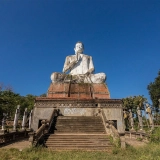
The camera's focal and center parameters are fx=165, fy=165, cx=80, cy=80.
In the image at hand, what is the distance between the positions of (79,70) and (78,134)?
354 inches

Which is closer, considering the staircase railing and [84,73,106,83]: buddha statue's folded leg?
the staircase railing

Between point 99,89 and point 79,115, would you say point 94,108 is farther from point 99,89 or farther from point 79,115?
point 99,89

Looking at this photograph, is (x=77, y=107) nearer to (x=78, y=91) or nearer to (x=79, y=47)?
(x=78, y=91)

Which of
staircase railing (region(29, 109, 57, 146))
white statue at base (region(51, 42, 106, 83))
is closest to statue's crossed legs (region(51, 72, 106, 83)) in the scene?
white statue at base (region(51, 42, 106, 83))

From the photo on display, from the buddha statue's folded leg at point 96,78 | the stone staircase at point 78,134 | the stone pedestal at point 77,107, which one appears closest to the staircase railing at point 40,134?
the stone staircase at point 78,134

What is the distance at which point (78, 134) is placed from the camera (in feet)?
32.2

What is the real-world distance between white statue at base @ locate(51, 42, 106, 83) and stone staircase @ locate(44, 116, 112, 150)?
4603 mm

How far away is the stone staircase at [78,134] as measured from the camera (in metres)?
8.62

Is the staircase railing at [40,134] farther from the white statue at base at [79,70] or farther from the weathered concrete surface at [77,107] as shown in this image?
the white statue at base at [79,70]

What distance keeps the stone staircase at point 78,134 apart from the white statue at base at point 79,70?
4603 millimetres

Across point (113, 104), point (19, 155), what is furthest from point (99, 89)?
point (19, 155)

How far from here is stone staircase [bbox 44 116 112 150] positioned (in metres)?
8.62

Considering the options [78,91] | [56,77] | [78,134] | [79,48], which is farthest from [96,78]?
[78,134]

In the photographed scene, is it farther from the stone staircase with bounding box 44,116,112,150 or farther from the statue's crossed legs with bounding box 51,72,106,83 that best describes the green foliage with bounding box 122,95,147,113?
the stone staircase with bounding box 44,116,112,150
